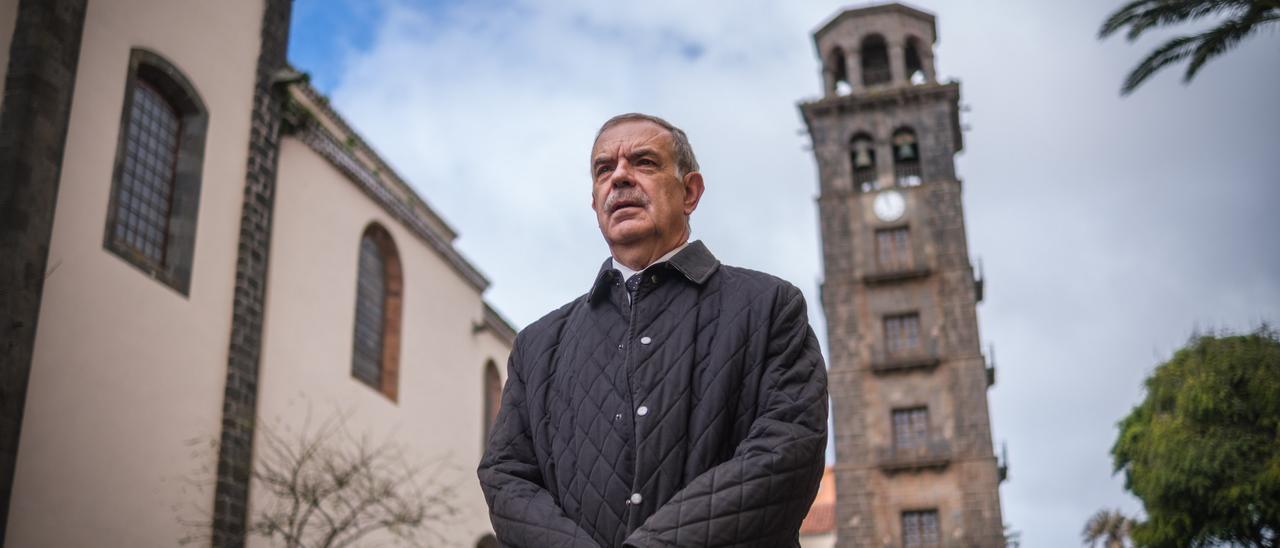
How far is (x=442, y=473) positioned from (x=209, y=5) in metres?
9.64

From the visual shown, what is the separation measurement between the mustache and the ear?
0.21 meters

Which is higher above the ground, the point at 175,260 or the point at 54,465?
the point at 175,260

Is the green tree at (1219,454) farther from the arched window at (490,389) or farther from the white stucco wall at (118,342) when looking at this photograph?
the white stucco wall at (118,342)

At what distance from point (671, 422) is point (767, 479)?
0.31m

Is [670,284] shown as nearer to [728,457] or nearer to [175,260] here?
[728,457]

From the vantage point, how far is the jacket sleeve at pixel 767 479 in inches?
112

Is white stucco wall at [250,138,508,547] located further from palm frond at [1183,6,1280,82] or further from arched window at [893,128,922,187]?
arched window at [893,128,922,187]

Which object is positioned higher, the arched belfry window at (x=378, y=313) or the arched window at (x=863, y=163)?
the arched window at (x=863, y=163)

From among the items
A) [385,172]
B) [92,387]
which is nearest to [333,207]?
[385,172]

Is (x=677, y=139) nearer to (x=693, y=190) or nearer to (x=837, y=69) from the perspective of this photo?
(x=693, y=190)

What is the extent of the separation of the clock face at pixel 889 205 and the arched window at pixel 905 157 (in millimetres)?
978

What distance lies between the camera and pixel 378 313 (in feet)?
69.3

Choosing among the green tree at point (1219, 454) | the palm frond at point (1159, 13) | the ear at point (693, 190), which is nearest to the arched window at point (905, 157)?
the green tree at point (1219, 454)

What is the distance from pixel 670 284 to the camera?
3.40 meters
